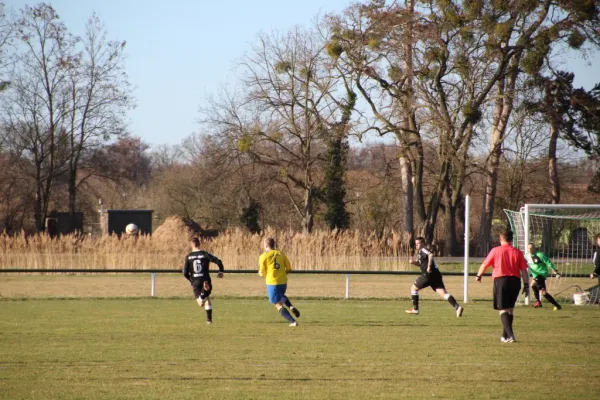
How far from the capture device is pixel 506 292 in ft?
42.4

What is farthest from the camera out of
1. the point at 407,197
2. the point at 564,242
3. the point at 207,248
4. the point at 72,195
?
the point at 72,195

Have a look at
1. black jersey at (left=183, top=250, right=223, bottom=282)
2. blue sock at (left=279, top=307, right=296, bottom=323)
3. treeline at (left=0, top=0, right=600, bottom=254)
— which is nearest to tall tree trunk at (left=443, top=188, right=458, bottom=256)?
treeline at (left=0, top=0, right=600, bottom=254)

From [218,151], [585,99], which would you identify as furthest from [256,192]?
[585,99]

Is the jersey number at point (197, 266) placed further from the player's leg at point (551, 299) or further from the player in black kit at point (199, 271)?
the player's leg at point (551, 299)

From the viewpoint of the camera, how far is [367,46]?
38500mm

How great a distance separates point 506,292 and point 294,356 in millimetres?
3813

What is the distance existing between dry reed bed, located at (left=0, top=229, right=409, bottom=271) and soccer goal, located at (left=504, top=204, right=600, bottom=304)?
19.1 feet

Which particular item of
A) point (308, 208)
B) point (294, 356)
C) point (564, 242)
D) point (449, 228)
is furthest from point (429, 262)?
point (308, 208)

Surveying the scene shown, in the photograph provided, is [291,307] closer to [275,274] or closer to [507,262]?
[275,274]

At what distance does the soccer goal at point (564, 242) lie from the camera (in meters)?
22.1

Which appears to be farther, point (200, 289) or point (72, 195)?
point (72, 195)

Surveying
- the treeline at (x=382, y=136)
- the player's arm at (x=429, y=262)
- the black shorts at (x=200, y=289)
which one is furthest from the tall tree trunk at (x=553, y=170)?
the black shorts at (x=200, y=289)

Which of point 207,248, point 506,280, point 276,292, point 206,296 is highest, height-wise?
point 207,248

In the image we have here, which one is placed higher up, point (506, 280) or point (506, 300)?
point (506, 280)
